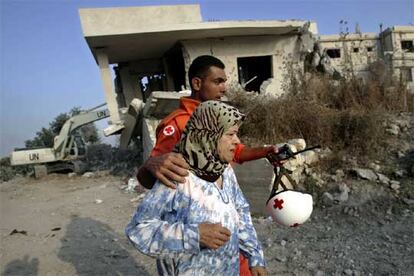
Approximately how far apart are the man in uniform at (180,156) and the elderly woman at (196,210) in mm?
12

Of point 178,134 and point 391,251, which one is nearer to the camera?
point 178,134

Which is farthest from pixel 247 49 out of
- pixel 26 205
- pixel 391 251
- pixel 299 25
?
pixel 391 251

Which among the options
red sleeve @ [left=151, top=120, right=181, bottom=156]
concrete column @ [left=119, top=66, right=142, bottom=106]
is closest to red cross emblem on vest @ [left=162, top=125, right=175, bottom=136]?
red sleeve @ [left=151, top=120, right=181, bottom=156]

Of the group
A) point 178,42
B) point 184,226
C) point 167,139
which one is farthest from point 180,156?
point 178,42

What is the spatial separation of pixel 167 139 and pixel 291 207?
0.64m

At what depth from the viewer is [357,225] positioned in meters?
4.79

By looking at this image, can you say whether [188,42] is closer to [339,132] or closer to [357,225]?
[339,132]

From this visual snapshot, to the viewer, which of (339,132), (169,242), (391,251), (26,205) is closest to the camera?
(169,242)

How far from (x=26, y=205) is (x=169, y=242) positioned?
840cm

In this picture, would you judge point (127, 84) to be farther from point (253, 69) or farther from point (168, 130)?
point (168, 130)

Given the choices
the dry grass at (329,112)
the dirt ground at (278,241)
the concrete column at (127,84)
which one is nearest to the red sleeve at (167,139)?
the dirt ground at (278,241)

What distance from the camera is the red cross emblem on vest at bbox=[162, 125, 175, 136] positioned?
172cm

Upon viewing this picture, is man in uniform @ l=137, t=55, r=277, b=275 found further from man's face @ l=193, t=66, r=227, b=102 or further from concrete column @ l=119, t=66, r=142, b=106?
concrete column @ l=119, t=66, r=142, b=106

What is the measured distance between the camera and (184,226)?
4.33 feet
